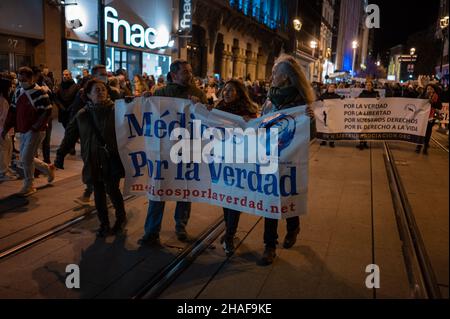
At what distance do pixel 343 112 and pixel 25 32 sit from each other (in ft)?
34.1

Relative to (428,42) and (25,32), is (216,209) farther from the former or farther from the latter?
(428,42)

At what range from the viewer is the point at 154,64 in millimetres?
24422

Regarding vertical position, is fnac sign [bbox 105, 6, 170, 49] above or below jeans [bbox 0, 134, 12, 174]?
above

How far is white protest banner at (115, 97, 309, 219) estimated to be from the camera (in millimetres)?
4496

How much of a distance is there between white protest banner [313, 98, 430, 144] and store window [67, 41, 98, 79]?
1038 cm

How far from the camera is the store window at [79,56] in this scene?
17.5m

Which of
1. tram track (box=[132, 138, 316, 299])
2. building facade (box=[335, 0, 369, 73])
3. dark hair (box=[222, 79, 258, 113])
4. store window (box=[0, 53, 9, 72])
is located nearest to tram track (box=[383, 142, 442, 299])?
tram track (box=[132, 138, 316, 299])

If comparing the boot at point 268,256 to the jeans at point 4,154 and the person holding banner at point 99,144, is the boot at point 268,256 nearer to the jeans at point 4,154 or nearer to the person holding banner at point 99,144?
the person holding banner at point 99,144

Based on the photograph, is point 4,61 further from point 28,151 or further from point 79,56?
point 28,151

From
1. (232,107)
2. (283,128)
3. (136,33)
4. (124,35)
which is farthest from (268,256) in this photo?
(136,33)

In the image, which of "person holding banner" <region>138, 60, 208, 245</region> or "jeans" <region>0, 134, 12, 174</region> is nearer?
"person holding banner" <region>138, 60, 208, 245</region>

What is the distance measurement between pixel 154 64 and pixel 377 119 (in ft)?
53.0

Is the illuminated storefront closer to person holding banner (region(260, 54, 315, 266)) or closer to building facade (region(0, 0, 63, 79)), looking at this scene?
building facade (region(0, 0, 63, 79))

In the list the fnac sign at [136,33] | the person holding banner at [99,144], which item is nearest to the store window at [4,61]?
the fnac sign at [136,33]
